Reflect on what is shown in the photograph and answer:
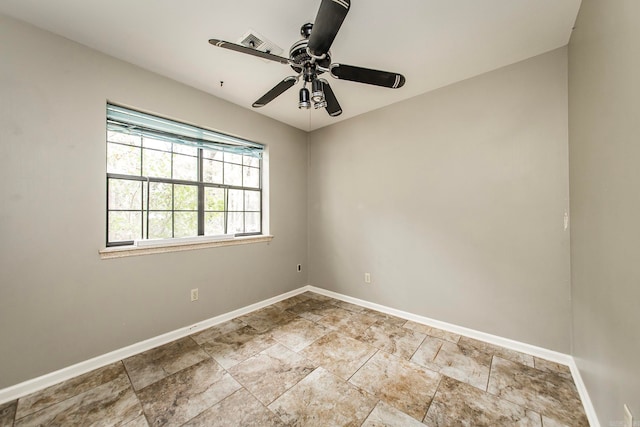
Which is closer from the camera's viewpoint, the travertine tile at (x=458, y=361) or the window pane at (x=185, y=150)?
the travertine tile at (x=458, y=361)

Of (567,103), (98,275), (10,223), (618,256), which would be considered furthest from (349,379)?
(567,103)

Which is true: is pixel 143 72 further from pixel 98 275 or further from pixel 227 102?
pixel 98 275

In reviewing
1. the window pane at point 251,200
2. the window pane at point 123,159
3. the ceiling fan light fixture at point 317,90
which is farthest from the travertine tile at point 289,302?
the ceiling fan light fixture at point 317,90

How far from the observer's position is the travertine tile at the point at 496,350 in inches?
78.6

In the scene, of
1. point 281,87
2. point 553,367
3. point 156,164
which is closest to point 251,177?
point 156,164

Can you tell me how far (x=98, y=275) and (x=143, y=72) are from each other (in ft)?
6.03

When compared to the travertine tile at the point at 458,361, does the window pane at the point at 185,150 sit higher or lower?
higher

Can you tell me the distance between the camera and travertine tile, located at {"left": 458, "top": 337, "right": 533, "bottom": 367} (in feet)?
6.55

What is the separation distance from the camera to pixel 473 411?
148 centimetres

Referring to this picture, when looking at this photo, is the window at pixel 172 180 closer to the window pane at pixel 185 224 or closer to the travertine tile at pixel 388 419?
the window pane at pixel 185 224

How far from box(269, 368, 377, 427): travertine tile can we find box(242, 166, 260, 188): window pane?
2.37 metres

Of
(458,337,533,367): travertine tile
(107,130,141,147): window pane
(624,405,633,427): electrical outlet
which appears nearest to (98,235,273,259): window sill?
(107,130,141,147): window pane

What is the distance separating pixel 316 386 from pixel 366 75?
221 cm

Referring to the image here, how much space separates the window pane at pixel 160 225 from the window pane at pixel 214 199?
0.42m
